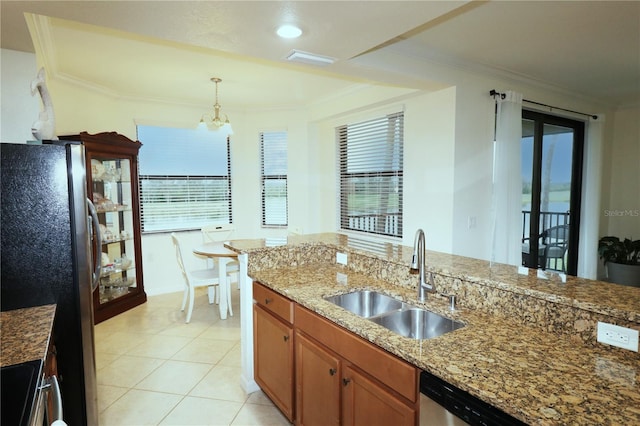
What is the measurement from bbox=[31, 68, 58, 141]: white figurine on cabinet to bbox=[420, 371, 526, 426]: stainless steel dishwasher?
2285 mm

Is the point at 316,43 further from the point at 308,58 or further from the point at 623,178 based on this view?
the point at 623,178

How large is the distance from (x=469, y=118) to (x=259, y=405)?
310cm

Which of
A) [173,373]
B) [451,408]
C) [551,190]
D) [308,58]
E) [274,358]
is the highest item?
[308,58]

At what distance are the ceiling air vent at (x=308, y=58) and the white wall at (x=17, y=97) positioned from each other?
62.4 inches

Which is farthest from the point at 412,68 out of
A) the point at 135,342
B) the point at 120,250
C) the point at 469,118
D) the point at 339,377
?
the point at 120,250

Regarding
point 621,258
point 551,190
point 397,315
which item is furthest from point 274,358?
point 621,258

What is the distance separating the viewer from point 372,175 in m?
4.56

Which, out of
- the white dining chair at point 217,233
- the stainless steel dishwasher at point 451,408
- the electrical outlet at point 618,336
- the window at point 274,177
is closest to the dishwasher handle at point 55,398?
the stainless steel dishwasher at point 451,408

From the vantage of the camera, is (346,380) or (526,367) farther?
(346,380)

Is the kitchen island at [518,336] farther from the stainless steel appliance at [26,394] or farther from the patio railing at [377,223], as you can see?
the patio railing at [377,223]

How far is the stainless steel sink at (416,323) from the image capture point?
1.74 metres

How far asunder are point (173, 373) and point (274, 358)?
3.78 ft

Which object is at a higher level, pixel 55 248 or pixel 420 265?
pixel 55 248

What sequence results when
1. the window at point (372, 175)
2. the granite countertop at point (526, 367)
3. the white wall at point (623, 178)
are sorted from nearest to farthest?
the granite countertop at point (526, 367), the window at point (372, 175), the white wall at point (623, 178)
